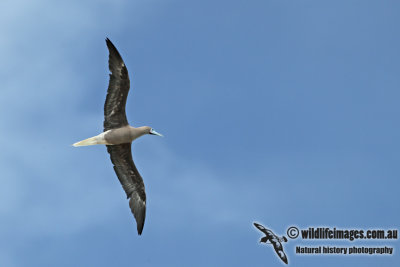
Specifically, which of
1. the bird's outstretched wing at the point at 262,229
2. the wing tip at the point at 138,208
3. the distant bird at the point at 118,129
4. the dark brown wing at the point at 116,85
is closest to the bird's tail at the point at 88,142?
the distant bird at the point at 118,129

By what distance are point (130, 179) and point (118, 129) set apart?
2.55 metres

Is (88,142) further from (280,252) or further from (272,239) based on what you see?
(280,252)

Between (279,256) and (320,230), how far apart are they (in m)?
2.25

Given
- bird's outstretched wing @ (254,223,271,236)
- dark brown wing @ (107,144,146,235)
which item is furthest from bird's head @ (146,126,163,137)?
bird's outstretched wing @ (254,223,271,236)

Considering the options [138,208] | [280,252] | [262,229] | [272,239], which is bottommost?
[280,252]

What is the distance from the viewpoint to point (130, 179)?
1358 inches

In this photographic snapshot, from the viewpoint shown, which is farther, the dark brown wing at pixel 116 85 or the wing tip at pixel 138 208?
the wing tip at pixel 138 208

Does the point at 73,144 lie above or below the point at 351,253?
above

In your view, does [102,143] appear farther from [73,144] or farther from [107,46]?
[107,46]

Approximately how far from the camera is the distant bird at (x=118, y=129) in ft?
107

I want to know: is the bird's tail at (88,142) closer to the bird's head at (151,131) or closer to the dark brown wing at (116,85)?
the dark brown wing at (116,85)

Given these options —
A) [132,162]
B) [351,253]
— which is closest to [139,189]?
[132,162]

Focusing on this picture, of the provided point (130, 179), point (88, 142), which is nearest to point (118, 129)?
point (88, 142)

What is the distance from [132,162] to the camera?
34.2 metres
